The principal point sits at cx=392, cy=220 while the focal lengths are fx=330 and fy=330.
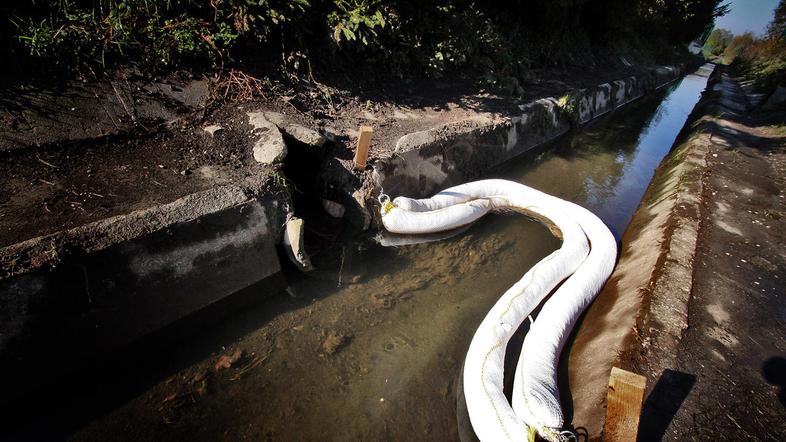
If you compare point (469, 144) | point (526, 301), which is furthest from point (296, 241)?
point (469, 144)

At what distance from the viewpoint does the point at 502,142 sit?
197 inches

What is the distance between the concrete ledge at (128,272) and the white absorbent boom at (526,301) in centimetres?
139

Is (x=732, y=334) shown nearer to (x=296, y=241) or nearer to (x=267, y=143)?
(x=296, y=241)


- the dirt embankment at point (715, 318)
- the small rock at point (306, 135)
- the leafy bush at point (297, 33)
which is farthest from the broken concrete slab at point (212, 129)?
the dirt embankment at point (715, 318)

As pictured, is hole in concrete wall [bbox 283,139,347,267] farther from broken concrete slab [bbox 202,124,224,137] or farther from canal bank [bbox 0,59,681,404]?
broken concrete slab [bbox 202,124,224,137]

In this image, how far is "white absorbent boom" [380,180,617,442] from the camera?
1.75 m

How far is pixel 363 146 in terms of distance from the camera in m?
3.12

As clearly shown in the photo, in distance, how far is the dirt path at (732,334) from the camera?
165 cm

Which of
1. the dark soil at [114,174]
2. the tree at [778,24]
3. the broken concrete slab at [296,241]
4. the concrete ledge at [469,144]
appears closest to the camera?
the dark soil at [114,174]

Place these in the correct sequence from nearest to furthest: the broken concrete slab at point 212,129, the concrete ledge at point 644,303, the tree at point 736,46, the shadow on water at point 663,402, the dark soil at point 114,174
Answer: the shadow on water at point 663,402 → the concrete ledge at point 644,303 → the dark soil at point 114,174 → the broken concrete slab at point 212,129 → the tree at point 736,46

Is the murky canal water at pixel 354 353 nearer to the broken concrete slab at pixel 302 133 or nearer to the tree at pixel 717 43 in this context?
the broken concrete slab at pixel 302 133

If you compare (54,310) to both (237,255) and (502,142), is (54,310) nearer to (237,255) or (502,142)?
(237,255)

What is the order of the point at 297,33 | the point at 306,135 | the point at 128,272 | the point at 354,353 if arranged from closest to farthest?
the point at 128,272 → the point at 354,353 → the point at 306,135 → the point at 297,33

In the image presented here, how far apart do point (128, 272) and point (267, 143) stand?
1505 mm
